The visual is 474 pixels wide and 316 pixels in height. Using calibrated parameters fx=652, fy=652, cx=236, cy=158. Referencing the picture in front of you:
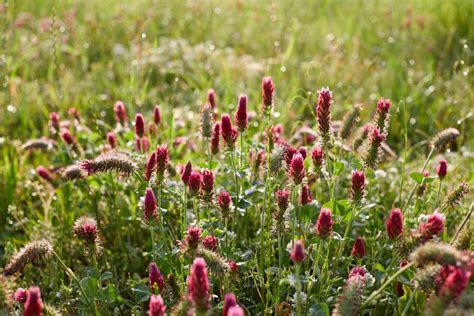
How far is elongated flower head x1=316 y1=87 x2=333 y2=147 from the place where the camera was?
2.10 meters

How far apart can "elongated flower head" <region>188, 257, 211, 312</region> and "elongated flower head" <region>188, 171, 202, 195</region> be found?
1.89 ft

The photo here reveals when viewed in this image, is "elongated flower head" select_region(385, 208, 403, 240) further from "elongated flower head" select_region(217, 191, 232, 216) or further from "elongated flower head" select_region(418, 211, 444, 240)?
"elongated flower head" select_region(217, 191, 232, 216)

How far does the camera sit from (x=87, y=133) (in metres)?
3.56

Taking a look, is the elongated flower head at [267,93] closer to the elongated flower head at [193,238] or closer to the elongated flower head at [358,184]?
the elongated flower head at [358,184]

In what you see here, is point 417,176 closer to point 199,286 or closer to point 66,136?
point 199,286

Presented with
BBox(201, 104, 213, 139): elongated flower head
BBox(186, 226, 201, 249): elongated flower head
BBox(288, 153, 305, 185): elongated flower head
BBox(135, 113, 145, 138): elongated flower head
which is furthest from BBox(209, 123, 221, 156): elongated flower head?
BBox(186, 226, 201, 249): elongated flower head

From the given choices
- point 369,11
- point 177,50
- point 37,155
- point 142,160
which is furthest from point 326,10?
point 142,160

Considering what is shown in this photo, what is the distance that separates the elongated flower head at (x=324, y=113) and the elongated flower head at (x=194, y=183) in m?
0.44

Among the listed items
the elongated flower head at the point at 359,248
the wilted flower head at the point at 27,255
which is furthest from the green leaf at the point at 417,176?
the wilted flower head at the point at 27,255

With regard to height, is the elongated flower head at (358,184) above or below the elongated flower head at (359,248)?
above

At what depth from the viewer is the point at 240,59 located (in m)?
5.52

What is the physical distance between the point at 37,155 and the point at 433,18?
149 inches

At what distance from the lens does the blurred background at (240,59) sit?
4328 millimetres

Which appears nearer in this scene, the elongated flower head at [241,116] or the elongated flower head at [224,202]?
the elongated flower head at [224,202]
